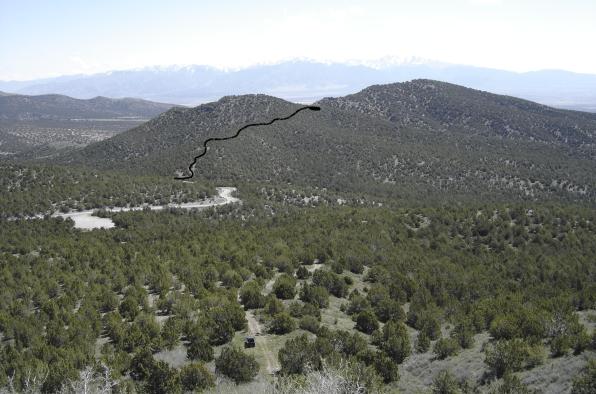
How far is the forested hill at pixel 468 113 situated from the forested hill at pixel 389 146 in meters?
0.27

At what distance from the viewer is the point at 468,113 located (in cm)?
11806

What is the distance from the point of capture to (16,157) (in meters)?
129

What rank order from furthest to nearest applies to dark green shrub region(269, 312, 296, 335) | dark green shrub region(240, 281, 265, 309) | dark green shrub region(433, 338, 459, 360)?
dark green shrub region(240, 281, 265, 309) < dark green shrub region(269, 312, 296, 335) < dark green shrub region(433, 338, 459, 360)

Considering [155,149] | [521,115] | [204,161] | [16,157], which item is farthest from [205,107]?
[521,115]

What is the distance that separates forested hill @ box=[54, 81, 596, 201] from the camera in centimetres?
7738

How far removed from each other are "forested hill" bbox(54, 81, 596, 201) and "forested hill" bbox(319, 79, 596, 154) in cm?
27

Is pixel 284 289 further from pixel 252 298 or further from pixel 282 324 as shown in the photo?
pixel 282 324

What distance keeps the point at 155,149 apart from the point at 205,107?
2120 cm

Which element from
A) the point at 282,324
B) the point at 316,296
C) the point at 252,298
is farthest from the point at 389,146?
the point at 282,324

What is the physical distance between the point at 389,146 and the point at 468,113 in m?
40.1

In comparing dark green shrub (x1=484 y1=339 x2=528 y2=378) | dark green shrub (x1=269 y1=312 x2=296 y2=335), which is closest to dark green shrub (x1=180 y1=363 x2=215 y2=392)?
dark green shrub (x1=269 y1=312 x2=296 y2=335)

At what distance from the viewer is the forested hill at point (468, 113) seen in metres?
109

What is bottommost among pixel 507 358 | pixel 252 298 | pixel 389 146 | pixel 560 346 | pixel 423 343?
pixel 423 343

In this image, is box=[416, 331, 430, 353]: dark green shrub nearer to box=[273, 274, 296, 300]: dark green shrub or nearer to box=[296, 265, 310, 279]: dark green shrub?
box=[273, 274, 296, 300]: dark green shrub
